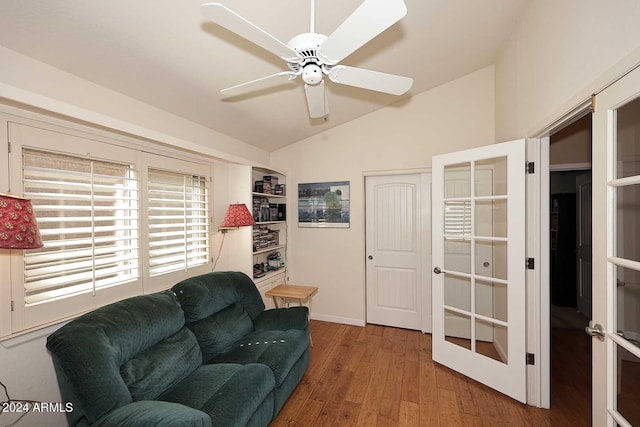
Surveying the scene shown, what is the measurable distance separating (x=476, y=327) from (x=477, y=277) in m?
0.46

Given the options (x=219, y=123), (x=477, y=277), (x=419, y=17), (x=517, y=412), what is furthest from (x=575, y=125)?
(x=219, y=123)

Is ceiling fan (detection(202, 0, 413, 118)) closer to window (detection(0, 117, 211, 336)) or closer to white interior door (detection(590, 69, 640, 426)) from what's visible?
white interior door (detection(590, 69, 640, 426))

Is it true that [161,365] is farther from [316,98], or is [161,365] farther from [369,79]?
[369,79]

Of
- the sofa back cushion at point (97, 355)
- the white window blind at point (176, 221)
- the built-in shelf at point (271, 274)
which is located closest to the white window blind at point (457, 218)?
the built-in shelf at point (271, 274)

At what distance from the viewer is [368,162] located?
3621 mm

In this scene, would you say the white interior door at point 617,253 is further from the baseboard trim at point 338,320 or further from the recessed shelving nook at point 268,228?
the recessed shelving nook at point 268,228

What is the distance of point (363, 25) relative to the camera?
41.7 inches

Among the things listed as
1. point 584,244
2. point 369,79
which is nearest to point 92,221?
point 369,79

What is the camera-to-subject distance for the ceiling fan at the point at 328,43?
99 cm

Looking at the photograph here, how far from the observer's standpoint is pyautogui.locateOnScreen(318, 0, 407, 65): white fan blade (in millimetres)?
973

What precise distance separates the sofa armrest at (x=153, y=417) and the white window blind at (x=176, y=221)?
1220mm

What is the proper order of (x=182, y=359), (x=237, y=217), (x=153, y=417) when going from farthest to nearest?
1. (x=237, y=217)
2. (x=182, y=359)
3. (x=153, y=417)

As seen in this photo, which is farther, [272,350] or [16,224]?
[272,350]

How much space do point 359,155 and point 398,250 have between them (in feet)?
4.41
